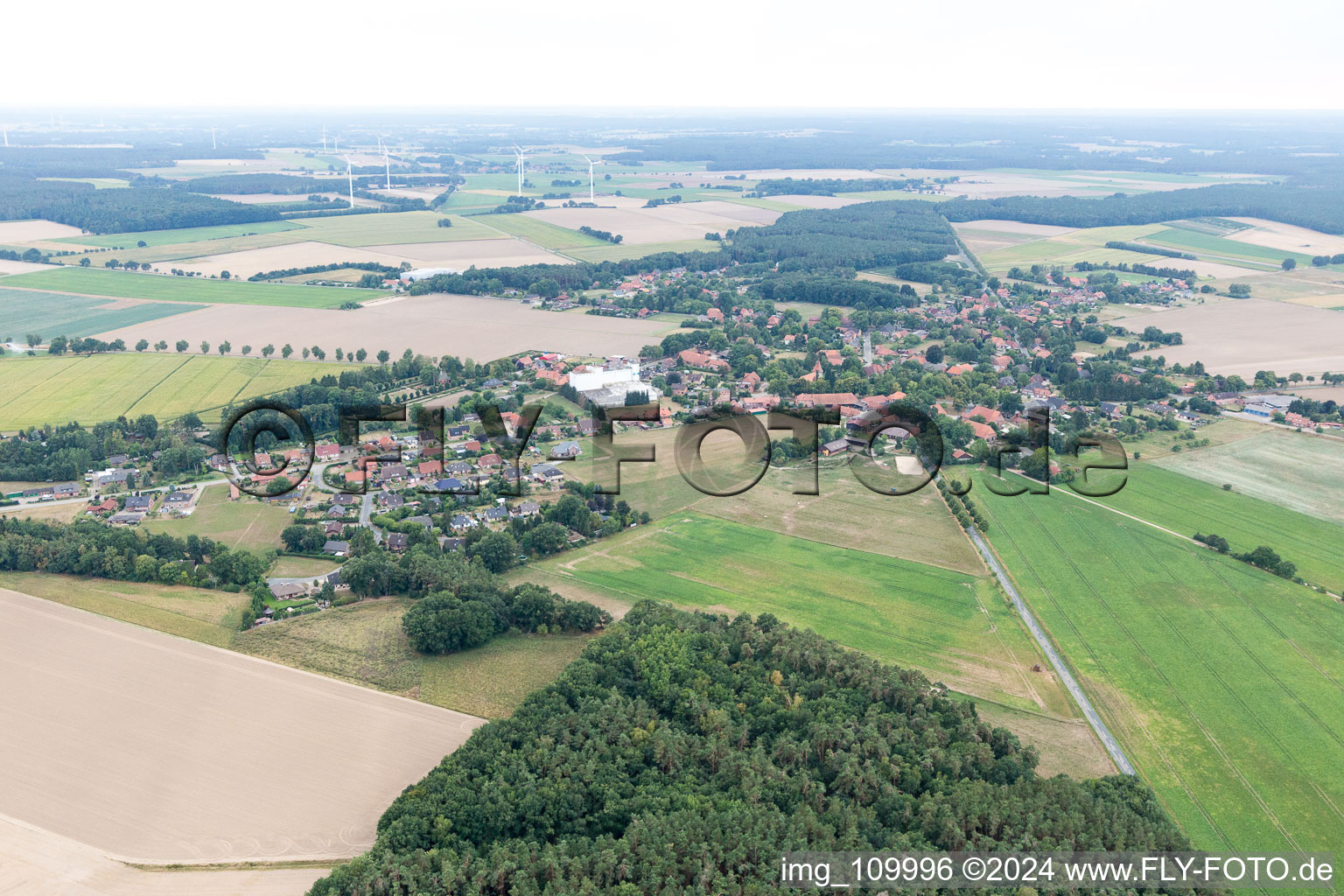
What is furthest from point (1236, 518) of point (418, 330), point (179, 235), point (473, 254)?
point (179, 235)

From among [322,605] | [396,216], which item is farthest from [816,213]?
[322,605]

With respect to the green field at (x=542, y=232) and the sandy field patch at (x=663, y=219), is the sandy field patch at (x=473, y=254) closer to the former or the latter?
the green field at (x=542, y=232)

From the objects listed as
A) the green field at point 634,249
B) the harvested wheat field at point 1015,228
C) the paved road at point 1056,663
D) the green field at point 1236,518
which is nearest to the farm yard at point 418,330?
the green field at point 634,249

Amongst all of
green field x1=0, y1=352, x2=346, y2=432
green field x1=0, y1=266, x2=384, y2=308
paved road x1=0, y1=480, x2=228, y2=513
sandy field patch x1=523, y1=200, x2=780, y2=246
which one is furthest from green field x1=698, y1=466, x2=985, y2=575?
sandy field patch x1=523, y1=200, x2=780, y2=246

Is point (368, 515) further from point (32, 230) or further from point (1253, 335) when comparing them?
point (32, 230)

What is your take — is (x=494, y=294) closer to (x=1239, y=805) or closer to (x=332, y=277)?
(x=332, y=277)

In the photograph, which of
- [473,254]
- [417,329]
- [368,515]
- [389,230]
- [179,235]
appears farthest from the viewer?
[389,230]

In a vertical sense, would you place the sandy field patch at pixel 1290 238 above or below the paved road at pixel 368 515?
above
